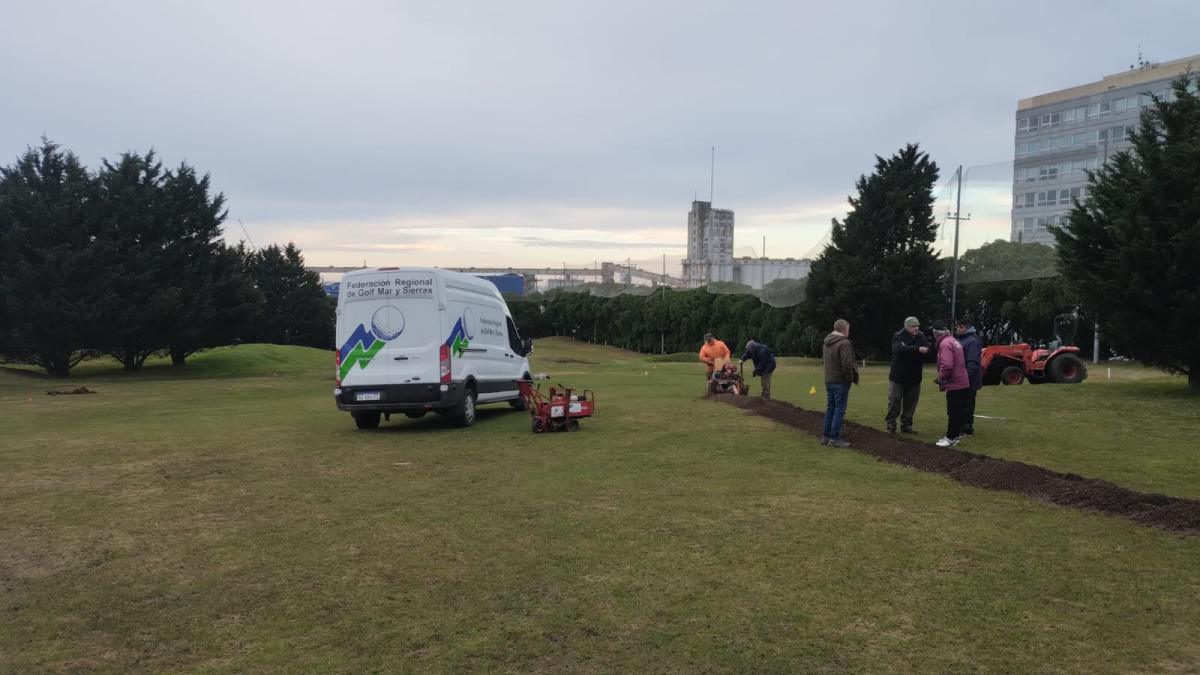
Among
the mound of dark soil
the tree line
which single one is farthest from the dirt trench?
the tree line

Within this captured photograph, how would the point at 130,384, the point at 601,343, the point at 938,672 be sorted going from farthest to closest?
the point at 601,343 < the point at 130,384 < the point at 938,672

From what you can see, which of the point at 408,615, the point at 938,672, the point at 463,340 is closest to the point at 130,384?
the point at 463,340

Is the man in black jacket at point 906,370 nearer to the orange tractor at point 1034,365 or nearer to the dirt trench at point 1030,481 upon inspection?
the dirt trench at point 1030,481

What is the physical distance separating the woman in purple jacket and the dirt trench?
501mm

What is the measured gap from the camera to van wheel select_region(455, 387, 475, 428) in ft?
47.7

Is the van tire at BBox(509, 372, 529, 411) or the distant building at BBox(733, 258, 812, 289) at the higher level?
the distant building at BBox(733, 258, 812, 289)

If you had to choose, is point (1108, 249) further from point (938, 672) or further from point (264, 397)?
point (264, 397)

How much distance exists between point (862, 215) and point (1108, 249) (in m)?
22.5

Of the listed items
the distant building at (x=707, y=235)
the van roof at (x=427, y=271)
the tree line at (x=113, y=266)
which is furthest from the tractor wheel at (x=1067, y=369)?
the distant building at (x=707, y=235)

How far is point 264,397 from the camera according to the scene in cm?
2372

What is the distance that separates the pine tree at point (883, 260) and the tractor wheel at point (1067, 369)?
52.0 ft

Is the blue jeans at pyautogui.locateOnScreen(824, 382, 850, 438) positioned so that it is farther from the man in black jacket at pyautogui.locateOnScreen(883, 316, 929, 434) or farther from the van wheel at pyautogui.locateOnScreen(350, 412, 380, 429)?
the van wheel at pyautogui.locateOnScreen(350, 412, 380, 429)

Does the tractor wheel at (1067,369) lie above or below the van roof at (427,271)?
below

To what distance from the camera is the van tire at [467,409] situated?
14.5 m
